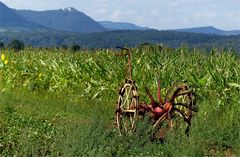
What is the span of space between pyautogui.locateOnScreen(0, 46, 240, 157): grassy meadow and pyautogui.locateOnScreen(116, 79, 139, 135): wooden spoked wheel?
0.45 feet

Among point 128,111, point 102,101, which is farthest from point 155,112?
point 102,101

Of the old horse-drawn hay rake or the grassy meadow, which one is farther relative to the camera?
the old horse-drawn hay rake

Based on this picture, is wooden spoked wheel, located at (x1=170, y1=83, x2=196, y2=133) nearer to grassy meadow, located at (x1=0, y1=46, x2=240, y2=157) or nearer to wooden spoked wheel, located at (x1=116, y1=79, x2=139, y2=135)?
grassy meadow, located at (x1=0, y1=46, x2=240, y2=157)

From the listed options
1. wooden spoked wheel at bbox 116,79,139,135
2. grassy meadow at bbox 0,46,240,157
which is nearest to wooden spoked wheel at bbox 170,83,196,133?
grassy meadow at bbox 0,46,240,157

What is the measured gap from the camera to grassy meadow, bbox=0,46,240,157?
6469 mm

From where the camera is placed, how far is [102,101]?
37.3ft

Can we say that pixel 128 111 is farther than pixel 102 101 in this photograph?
No

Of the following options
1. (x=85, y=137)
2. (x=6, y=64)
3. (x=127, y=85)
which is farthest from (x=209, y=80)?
(x=6, y=64)

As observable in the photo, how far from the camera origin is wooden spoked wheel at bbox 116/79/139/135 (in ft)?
23.6

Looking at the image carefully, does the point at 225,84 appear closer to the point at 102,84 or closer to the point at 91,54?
the point at 102,84

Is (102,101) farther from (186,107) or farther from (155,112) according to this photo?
(186,107)

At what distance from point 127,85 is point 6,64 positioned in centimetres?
878

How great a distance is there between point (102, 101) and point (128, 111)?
4082 millimetres

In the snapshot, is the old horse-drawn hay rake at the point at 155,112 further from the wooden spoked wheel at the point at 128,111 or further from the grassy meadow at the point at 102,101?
the grassy meadow at the point at 102,101
